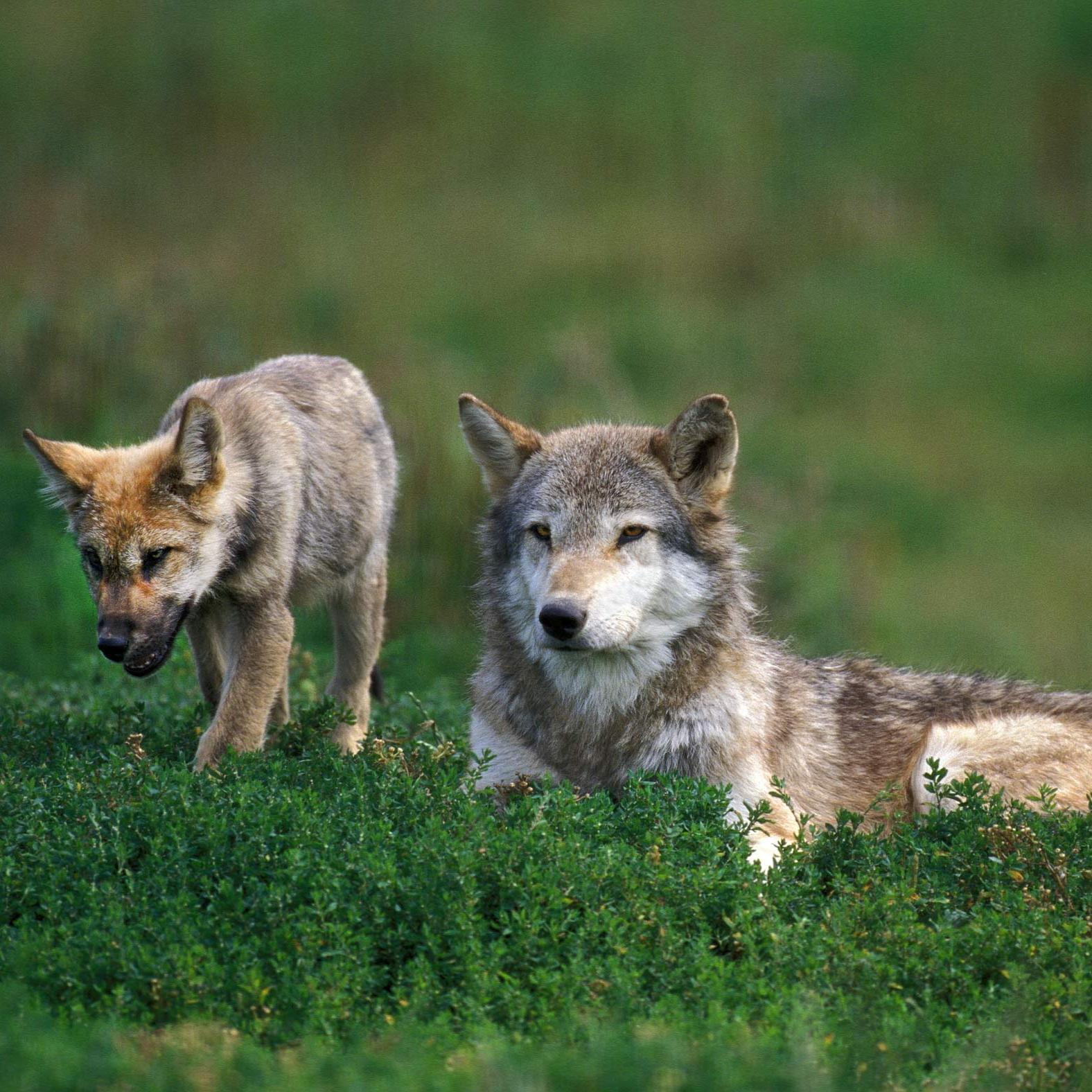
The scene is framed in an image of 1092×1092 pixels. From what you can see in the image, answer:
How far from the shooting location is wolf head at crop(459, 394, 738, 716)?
624 centimetres

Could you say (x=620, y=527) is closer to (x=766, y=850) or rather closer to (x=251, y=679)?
(x=766, y=850)

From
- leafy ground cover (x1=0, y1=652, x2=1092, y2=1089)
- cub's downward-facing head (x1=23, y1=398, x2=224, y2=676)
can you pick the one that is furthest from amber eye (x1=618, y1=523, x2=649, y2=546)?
cub's downward-facing head (x1=23, y1=398, x2=224, y2=676)

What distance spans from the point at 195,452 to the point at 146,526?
0.39 m

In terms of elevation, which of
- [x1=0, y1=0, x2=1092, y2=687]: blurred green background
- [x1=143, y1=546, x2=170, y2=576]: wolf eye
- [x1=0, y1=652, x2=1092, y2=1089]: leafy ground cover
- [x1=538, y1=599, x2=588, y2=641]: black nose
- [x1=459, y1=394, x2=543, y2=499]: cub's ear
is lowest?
[x1=0, y1=652, x2=1092, y2=1089]: leafy ground cover

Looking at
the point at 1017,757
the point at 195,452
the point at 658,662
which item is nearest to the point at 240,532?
the point at 195,452

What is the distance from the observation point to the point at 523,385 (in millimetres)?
13297

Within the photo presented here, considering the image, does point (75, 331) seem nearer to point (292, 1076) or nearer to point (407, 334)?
point (407, 334)

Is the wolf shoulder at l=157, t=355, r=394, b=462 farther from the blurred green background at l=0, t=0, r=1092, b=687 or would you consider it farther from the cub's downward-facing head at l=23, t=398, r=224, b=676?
the blurred green background at l=0, t=0, r=1092, b=687

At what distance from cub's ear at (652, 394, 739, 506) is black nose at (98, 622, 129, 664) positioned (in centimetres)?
226

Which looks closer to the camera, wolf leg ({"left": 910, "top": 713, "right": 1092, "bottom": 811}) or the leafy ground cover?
the leafy ground cover

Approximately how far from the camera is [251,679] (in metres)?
6.82

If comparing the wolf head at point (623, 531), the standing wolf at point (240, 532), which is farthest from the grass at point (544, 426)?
the wolf head at point (623, 531)

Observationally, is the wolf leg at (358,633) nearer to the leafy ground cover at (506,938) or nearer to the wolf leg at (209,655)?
the wolf leg at (209,655)

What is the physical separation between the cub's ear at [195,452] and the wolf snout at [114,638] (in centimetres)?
66
